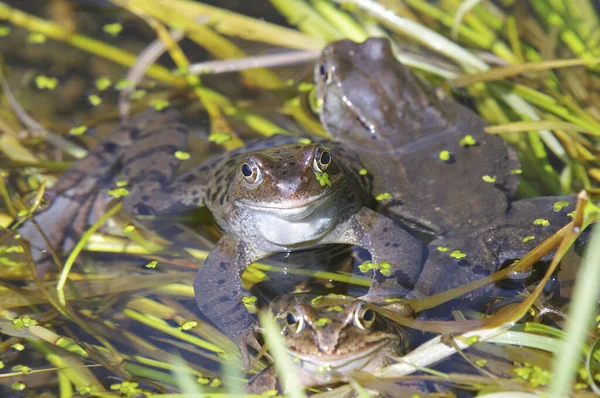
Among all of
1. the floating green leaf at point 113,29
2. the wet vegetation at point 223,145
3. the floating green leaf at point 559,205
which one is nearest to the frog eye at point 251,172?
the wet vegetation at point 223,145

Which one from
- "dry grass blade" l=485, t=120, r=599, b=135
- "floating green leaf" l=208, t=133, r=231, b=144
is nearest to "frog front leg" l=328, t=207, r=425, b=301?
"dry grass blade" l=485, t=120, r=599, b=135

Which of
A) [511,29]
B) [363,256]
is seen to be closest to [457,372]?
[363,256]

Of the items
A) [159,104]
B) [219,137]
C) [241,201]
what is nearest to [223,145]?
[219,137]

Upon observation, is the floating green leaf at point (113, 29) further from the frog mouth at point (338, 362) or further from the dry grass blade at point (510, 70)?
the frog mouth at point (338, 362)

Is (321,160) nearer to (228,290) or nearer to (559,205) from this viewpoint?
(228,290)

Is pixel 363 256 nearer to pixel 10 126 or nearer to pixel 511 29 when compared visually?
pixel 511 29

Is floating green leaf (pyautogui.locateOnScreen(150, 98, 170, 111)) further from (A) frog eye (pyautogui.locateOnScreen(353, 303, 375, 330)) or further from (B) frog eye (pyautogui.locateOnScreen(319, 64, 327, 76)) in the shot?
(A) frog eye (pyautogui.locateOnScreen(353, 303, 375, 330))
